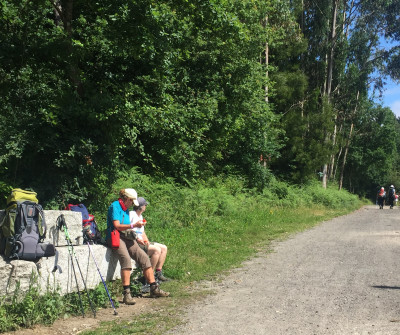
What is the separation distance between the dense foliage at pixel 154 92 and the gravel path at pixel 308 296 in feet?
16.3

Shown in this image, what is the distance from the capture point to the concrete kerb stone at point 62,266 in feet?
17.3

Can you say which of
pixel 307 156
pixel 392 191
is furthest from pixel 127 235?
pixel 392 191

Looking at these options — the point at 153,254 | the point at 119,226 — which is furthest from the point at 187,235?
the point at 119,226

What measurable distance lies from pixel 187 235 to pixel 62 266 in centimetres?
616

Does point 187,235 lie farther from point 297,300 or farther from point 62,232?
point 297,300

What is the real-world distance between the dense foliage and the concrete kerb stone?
4003 millimetres

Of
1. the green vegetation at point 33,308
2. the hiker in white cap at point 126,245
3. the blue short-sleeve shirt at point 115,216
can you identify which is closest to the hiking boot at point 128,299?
the hiker in white cap at point 126,245

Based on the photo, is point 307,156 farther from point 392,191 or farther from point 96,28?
point 96,28

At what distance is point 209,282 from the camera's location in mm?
7672

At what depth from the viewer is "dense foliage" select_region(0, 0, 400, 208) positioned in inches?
407

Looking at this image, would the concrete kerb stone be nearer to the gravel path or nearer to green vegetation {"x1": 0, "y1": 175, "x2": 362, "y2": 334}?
green vegetation {"x1": 0, "y1": 175, "x2": 362, "y2": 334}

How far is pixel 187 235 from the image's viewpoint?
469 inches

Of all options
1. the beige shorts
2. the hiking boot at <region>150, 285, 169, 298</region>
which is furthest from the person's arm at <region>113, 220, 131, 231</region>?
the hiking boot at <region>150, 285, 169, 298</region>

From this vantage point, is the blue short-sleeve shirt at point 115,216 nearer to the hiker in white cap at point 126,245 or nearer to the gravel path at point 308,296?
the hiker in white cap at point 126,245
